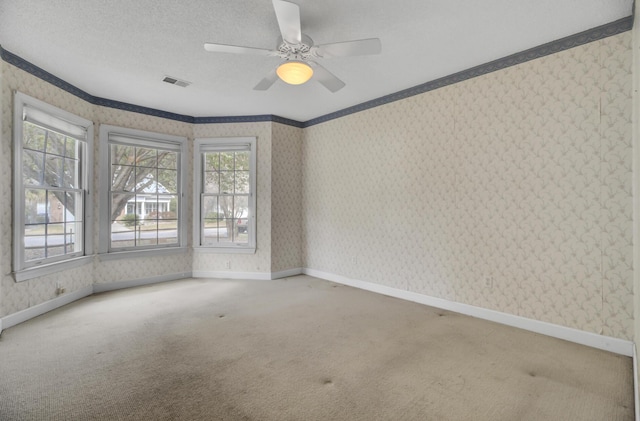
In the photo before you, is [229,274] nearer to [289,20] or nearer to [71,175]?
[71,175]

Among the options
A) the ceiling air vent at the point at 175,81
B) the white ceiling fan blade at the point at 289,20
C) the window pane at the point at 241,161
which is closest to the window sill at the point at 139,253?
the window pane at the point at 241,161

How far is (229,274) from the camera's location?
514 centimetres

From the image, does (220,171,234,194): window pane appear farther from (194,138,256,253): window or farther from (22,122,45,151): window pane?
(22,122,45,151): window pane

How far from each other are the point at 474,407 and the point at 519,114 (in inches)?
106

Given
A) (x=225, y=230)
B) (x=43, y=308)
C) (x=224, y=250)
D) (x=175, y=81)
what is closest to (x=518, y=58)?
(x=175, y=81)

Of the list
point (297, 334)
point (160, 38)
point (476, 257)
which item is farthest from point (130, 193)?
point (476, 257)

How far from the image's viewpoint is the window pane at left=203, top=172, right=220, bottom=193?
520 cm

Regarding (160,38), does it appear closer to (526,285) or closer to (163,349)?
(163,349)

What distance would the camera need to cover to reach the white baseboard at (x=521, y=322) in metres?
2.54

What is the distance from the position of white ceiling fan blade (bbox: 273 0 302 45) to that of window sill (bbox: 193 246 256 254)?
351cm

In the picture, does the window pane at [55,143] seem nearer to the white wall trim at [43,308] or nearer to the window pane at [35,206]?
the window pane at [35,206]

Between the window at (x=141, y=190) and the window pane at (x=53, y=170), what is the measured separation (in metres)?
0.58

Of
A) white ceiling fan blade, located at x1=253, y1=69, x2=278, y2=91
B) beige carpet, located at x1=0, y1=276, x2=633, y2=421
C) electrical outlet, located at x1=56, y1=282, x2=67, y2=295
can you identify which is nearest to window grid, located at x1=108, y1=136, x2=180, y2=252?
electrical outlet, located at x1=56, y1=282, x2=67, y2=295

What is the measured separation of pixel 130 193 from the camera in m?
4.55
